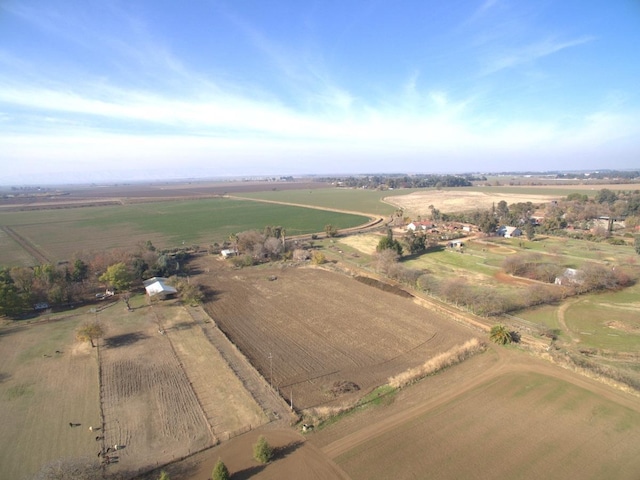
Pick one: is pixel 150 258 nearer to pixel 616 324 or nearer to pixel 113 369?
pixel 113 369

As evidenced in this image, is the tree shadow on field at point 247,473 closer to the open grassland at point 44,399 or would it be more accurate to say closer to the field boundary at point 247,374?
the field boundary at point 247,374

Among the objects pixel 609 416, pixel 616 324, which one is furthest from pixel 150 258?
pixel 616 324

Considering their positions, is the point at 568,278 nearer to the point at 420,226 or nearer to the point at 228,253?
the point at 420,226

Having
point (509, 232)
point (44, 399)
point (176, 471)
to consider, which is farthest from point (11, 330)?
point (509, 232)

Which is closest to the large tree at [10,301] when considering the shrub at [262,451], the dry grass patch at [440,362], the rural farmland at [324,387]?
the rural farmland at [324,387]

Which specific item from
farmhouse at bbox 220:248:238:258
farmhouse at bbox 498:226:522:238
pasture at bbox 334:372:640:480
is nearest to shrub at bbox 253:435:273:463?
pasture at bbox 334:372:640:480
